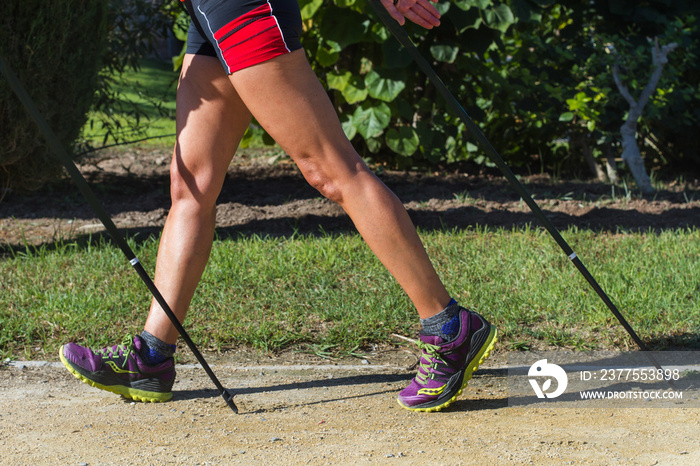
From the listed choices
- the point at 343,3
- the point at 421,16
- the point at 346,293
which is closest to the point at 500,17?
the point at 343,3

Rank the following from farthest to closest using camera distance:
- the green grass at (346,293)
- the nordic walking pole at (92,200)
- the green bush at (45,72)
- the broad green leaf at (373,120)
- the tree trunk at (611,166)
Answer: the tree trunk at (611,166) → the broad green leaf at (373,120) → the green bush at (45,72) → the green grass at (346,293) → the nordic walking pole at (92,200)

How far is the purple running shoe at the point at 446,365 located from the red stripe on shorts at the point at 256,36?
104 cm

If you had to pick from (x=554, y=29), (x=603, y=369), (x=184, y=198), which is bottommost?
(x=603, y=369)

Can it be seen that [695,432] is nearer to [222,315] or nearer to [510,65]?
[222,315]

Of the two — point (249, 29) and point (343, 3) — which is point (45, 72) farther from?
point (249, 29)

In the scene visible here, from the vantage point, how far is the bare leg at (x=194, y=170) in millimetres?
2598

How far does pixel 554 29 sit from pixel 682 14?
1.11 m

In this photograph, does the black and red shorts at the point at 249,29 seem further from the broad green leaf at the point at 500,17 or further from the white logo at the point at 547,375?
the broad green leaf at the point at 500,17

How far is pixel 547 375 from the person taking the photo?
2.71 meters

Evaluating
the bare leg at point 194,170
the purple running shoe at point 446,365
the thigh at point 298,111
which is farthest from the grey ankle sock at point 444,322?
the bare leg at point 194,170

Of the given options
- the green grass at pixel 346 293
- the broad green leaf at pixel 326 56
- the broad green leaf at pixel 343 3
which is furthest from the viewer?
the broad green leaf at pixel 326 56

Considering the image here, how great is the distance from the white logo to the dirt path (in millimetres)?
119

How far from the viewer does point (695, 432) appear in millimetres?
2182

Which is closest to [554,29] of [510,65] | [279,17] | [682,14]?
[510,65]
